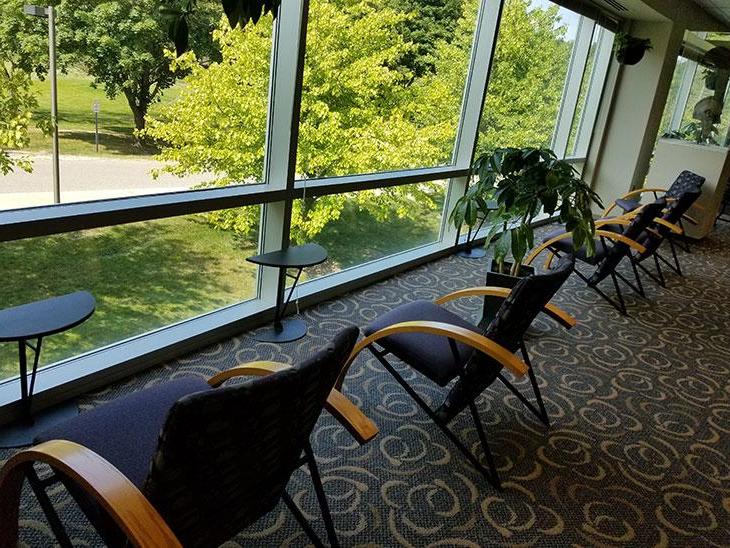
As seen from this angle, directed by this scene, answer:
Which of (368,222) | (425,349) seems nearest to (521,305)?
(425,349)

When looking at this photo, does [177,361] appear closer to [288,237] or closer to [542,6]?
[288,237]

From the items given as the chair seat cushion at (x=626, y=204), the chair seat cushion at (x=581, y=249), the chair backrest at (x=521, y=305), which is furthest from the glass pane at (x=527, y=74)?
the chair backrest at (x=521, y=305)

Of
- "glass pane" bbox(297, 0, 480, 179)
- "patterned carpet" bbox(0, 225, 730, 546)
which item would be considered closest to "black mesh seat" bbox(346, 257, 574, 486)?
"patterned carpet" bbox(0, 225, 730, 546)

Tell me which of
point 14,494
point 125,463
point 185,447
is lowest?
point 14,494

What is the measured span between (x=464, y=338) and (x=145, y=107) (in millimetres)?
1853

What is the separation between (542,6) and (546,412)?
4555 millimetres

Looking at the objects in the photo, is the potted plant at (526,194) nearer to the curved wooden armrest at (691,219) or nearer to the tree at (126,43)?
the tree at (126,43)

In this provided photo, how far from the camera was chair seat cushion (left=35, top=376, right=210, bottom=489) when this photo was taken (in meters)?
1.49

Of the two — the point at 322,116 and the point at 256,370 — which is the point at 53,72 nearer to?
the point at 256,370

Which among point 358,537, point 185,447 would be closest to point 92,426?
point 185,447

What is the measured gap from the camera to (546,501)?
2.17 metres

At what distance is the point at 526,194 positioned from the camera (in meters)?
3.05

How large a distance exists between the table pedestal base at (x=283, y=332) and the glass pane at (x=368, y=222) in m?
0.60

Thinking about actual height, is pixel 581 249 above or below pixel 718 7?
below
